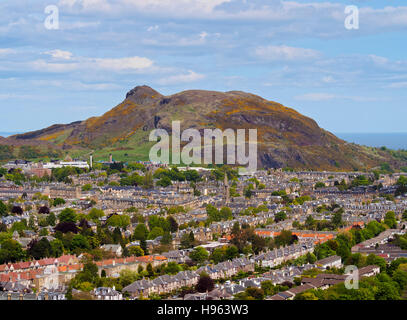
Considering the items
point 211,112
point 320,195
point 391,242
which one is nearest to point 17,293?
point 391,242

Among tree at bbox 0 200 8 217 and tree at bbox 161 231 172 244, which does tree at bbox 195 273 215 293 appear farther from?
tree at bbox 0 200 8 217

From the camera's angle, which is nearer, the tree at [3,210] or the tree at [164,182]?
the tree at [3,210]

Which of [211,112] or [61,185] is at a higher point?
[211,112]

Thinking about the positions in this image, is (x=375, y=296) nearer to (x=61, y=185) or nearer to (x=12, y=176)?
(x=61, y=185)

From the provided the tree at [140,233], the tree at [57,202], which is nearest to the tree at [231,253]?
the tree at [140,233]

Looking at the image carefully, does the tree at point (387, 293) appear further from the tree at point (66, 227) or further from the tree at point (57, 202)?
the tree at point (57, 202)

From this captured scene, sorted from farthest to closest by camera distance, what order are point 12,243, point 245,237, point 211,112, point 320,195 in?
point 211,112, point 320,195, point 245,237, point 12,243
